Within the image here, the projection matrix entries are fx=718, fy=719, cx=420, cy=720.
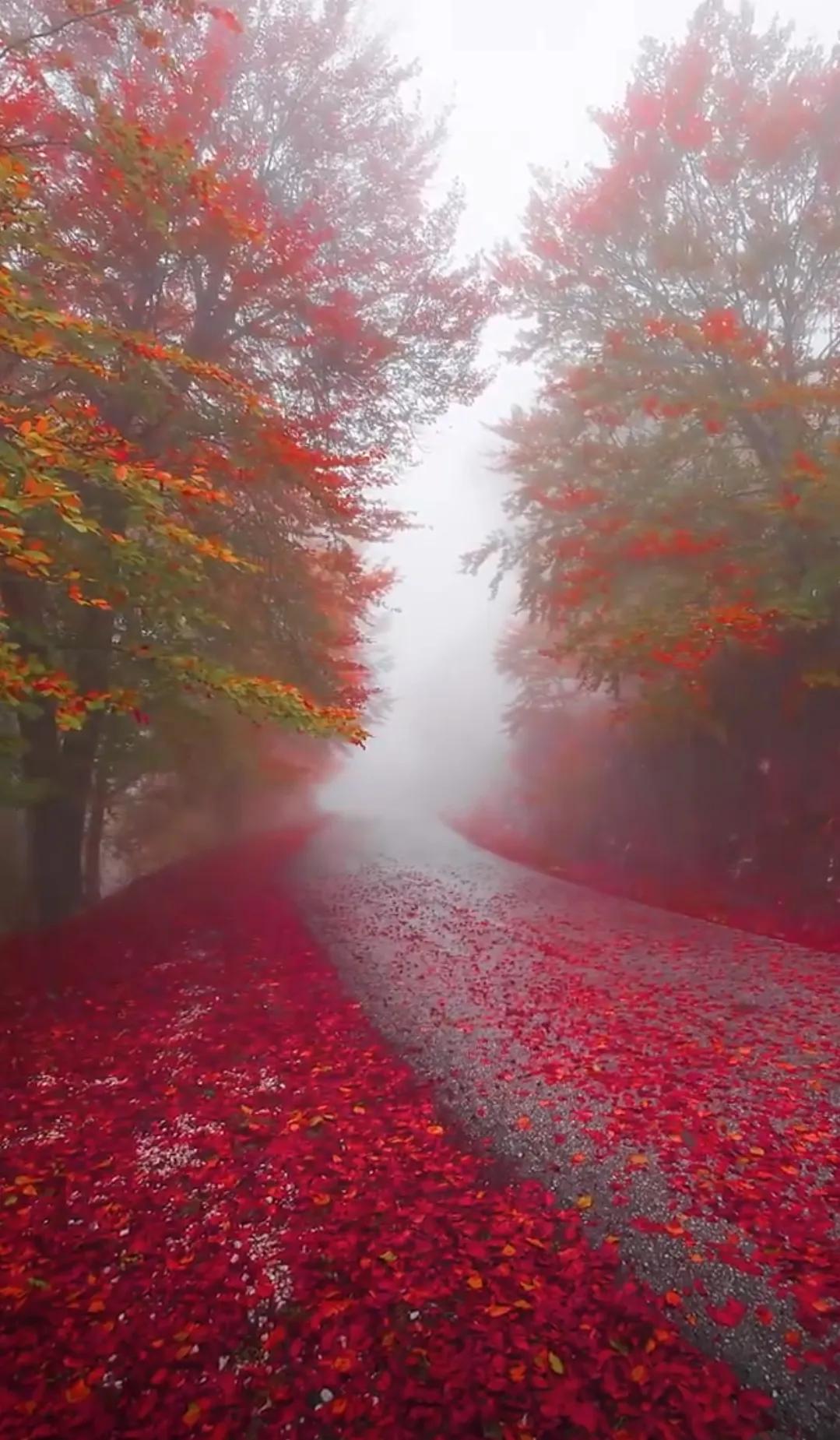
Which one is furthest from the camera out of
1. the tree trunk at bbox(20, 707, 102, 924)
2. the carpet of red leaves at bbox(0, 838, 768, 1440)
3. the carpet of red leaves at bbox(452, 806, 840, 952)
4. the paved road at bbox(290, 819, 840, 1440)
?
the carpet of red leaves at bbox(452, 806, 840, 952)

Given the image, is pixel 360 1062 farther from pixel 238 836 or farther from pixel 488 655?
pixel 488 655

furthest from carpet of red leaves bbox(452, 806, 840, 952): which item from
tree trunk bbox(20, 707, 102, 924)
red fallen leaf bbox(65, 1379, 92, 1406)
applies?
tree trunk bbox(20, 707, 102, 924)

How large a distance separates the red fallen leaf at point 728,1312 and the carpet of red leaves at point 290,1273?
23cm

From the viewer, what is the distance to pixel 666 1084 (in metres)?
5.40

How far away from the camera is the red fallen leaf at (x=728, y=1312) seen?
3.27 metres

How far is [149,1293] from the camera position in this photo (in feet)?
11.7

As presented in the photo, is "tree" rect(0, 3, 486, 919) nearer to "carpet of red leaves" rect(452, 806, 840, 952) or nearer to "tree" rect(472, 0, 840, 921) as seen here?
"tree" rect(472, 0, 840, 921)

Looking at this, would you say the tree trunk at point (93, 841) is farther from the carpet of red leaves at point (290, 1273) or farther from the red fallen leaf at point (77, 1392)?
the red fallen leaf at point (77, 1392)

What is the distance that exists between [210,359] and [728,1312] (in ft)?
38.5

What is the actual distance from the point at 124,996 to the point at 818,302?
14.1 metres

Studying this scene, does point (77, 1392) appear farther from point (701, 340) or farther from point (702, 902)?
point (701, 340)

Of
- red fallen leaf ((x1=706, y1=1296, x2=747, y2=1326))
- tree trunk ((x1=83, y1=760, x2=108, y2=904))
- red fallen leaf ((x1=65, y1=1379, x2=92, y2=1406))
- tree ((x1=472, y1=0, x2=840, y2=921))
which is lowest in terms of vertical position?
red fallen leaf ((x1=65, y1=1379, x2=92, y2=1406))

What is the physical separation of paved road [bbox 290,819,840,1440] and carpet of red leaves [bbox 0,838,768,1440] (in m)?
0.26

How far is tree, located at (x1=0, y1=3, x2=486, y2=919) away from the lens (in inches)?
280
